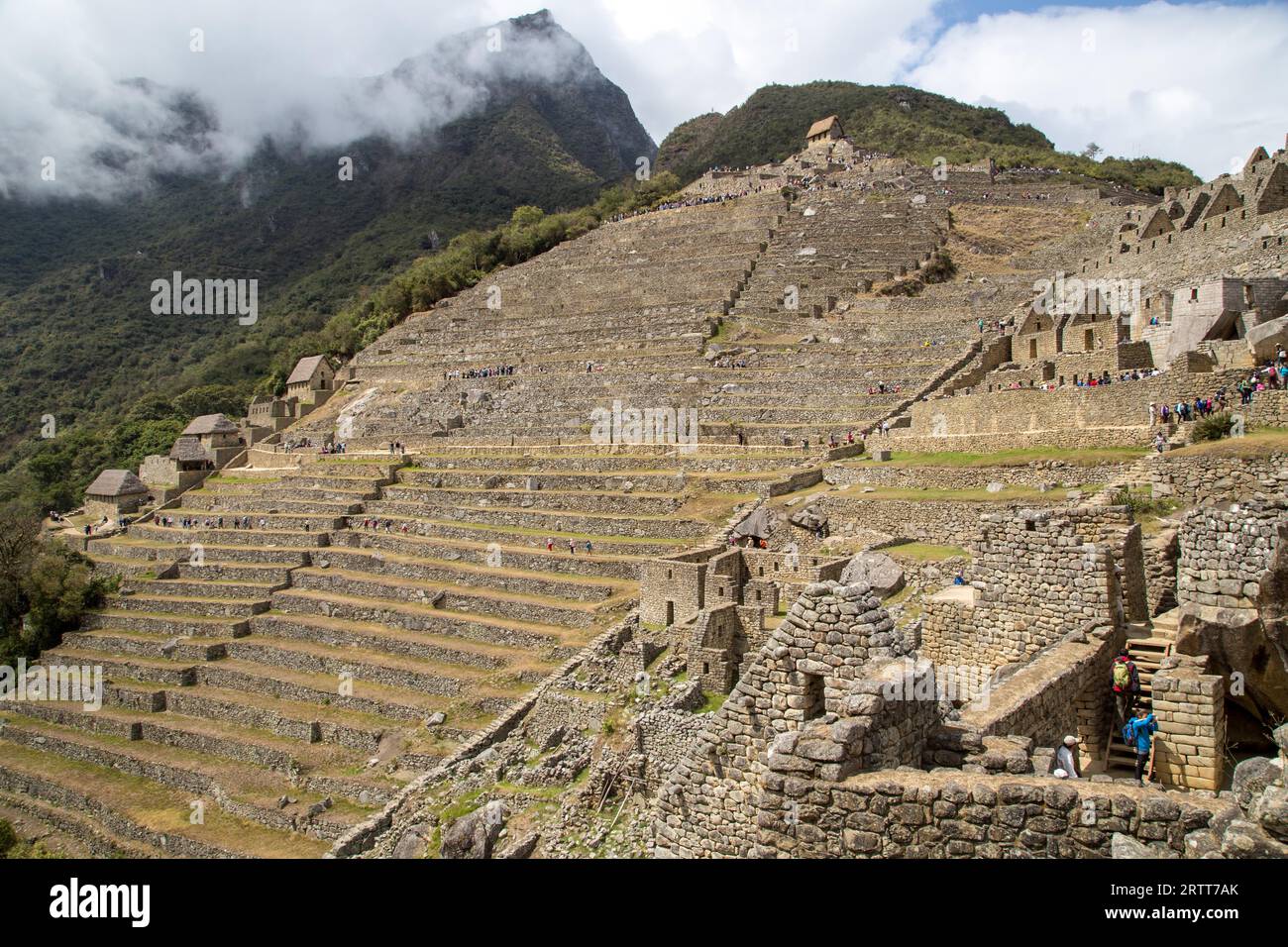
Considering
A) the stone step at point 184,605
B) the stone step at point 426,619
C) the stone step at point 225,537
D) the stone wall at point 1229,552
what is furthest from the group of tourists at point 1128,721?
the stone step at point 225,537

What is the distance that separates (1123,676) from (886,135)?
254ft

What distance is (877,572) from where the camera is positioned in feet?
45.0

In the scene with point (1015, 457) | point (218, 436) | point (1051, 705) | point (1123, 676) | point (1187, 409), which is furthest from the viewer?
point (218, 436)

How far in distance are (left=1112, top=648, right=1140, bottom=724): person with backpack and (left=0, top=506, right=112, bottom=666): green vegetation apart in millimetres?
28899

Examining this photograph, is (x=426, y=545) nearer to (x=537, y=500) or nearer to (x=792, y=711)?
(x=537, y=500)

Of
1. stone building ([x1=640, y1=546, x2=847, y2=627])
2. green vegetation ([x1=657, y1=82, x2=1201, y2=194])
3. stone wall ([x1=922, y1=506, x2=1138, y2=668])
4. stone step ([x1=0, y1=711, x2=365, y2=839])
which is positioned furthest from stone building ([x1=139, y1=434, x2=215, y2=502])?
green vegetation ([x1=657, y1=82, x2=1201, y2=194])

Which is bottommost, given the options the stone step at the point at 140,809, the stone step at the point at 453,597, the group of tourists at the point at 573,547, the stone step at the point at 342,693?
the stone step at the point at 140,809

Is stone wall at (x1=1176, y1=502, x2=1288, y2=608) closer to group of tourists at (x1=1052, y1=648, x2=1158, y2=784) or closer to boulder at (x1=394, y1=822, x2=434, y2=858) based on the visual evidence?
group of tourists at (x1=1052, y1=648, x2=1158, y2=784)

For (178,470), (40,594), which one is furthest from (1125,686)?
(178,470)

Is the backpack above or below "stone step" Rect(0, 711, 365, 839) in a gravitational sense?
above

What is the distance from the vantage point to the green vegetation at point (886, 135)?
5894 centimetres

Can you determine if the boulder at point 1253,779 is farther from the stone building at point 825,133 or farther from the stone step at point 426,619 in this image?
the stone building at point 825,133

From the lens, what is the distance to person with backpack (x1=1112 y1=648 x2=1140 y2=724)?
19.2ft

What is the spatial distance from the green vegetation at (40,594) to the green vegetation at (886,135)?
183 feet
